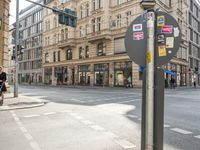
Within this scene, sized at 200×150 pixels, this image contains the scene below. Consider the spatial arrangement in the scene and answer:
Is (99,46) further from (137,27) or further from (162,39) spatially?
(162,39)

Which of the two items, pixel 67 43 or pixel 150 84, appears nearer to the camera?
pixel 150 84

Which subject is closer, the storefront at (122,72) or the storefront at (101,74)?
the storefront at (122,72)

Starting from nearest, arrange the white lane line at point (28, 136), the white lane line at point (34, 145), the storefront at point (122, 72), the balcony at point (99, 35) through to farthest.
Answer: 1. the white lane line at point (34, 145)
2. the white lane line at point (28, 136)
3. the storefront at point (122, 72)
4. the balcony at point (99, 35)

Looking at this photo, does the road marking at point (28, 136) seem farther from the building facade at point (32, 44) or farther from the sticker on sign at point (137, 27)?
the building facade at point (32, 44)

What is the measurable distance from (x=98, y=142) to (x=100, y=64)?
34192 millimetres

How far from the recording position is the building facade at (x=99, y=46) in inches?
1420

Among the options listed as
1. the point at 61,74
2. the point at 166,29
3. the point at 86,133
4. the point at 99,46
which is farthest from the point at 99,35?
the point at 166,29

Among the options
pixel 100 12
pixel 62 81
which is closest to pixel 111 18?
pixel 100 12

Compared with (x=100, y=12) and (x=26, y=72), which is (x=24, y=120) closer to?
(x=100, y=12)

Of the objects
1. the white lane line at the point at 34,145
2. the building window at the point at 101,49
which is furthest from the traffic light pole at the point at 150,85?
the building window at the point at 101,49

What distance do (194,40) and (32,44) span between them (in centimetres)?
3959

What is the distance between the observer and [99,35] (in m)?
38.3

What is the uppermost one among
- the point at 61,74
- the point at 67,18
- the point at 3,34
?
the point at 67,18

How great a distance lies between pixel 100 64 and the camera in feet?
130
